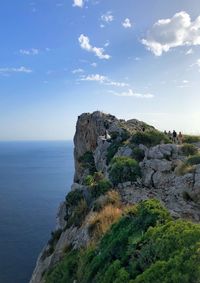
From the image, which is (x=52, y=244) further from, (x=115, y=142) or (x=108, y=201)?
(x=115, y=142)

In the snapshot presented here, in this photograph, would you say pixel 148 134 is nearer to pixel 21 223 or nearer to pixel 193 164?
pixel 193 164

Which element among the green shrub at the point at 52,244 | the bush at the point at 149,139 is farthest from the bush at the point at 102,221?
the bush at the point at 149,139

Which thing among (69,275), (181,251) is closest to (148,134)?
(69,275)

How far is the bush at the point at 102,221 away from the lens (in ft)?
51.9

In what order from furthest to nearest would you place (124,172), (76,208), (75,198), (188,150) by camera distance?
(188,150) < (75,198) < (124,172) < (76,208)

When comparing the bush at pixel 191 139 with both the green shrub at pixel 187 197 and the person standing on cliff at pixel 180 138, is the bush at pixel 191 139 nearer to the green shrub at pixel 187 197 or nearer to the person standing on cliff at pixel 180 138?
the person standing on cliff at pixel 180 138

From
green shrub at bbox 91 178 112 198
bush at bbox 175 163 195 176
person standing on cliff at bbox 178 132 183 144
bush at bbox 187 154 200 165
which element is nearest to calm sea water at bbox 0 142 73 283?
person standing on cliff at bbox 178 132 183 144

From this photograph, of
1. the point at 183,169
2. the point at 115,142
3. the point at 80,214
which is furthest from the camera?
the point at 115,142

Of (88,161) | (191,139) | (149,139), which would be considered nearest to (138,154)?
(149,139)

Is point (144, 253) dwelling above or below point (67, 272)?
above

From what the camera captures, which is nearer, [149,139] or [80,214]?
[80,214]

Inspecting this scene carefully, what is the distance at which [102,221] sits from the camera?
54.0 feet

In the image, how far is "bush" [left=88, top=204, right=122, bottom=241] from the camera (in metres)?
15.8

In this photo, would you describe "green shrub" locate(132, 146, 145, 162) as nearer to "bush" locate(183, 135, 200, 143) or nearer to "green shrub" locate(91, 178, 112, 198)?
"green shrub" locate(91, 178, 112, 198)
